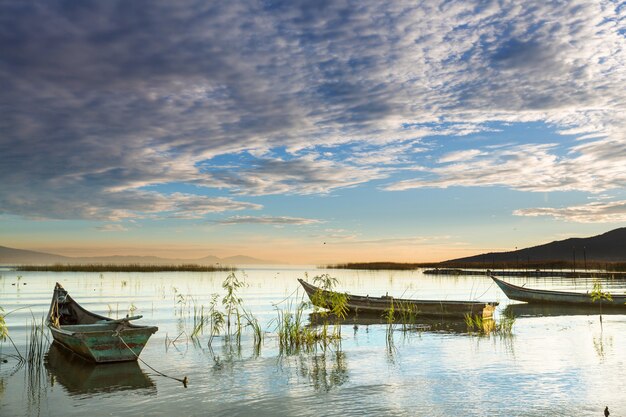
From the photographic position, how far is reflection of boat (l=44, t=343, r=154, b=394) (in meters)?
13.7

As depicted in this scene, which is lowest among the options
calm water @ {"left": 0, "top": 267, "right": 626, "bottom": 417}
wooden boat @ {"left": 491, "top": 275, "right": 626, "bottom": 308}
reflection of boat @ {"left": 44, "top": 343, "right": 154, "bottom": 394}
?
calm water @ {"left": 0, "top": 267, "right": 626, "bottom": 417}

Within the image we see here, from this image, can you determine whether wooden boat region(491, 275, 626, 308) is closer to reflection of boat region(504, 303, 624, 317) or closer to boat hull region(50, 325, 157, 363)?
reflection of boat region(504, 303, 624, 317)

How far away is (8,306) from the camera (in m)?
34.2

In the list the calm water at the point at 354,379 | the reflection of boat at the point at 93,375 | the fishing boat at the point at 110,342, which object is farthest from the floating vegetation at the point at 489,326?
the reflection of boat at the point at 93,375

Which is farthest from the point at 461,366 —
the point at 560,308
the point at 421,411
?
the point at 560,308

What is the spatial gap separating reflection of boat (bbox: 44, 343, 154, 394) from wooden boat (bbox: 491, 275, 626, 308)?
22966 mm

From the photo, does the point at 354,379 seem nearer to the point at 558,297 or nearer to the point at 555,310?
the point at 555,310

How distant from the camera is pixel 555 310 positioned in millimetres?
31547

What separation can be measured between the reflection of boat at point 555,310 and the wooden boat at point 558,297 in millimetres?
240

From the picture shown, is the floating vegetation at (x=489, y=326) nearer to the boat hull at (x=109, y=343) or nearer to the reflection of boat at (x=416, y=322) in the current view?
the reflection of boat at (x=416, y=322)

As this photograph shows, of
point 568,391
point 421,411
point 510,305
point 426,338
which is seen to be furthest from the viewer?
point 510,305

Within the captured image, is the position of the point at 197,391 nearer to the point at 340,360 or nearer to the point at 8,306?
the point at 340,360

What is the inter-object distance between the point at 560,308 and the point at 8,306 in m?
31.7

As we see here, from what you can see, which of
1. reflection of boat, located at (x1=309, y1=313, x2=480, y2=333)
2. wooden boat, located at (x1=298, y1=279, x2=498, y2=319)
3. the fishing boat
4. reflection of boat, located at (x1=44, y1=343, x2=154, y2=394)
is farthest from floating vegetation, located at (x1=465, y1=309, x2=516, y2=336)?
reflection of boat, located at (x1=44, y1=343, x2=154, y2=394)
